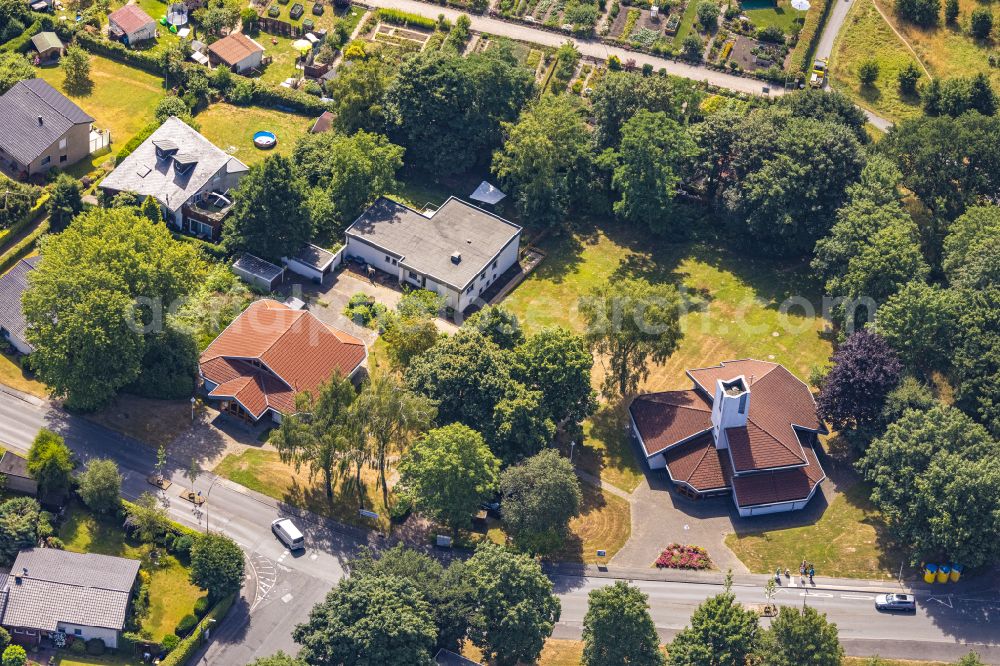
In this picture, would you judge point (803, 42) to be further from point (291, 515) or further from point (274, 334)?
point (291, 515)

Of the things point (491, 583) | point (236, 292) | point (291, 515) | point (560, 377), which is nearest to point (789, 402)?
point (560, 377)

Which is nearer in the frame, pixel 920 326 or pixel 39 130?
pixel 920 326

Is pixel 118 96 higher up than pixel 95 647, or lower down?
higher up

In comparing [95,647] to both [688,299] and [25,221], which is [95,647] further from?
[688,299]

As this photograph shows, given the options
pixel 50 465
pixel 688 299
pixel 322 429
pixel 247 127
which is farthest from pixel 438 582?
pixel 247 127

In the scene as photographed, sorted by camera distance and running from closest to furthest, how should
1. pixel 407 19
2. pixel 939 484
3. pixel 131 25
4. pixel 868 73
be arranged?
pixel 939 484
pixel 868 73
pixel 131 25
pixel 407 19
